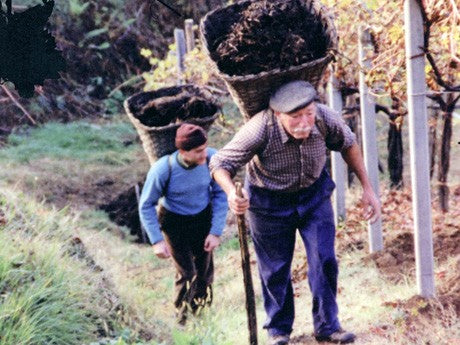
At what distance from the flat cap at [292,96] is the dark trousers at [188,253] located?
6.86 feet

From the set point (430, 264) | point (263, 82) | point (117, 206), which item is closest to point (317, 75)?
point (263, 82)

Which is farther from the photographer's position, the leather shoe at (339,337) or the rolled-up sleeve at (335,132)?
the leather shoe at (339,337)

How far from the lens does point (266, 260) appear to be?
5.84 metres

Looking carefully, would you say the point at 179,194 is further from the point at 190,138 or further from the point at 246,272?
the point at 246,272

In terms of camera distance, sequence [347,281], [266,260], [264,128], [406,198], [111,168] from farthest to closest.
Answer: [111,168]
[406,198]
[347,281]
[266,260]
[264,128]

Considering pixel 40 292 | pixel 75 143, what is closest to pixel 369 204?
pixel 40 292

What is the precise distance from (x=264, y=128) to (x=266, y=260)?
1003 millimetres

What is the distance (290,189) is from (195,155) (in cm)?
135

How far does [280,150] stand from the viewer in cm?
539

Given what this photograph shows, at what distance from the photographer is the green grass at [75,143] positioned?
15648 mm

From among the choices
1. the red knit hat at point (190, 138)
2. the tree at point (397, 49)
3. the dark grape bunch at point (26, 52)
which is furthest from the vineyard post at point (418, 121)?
the dark grape bunch at point (26, 52)

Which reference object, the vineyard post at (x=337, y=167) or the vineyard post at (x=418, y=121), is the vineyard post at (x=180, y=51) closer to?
the vineyard post at (x=337, y=167)

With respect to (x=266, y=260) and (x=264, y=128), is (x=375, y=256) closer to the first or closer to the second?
(x=266, y=260)

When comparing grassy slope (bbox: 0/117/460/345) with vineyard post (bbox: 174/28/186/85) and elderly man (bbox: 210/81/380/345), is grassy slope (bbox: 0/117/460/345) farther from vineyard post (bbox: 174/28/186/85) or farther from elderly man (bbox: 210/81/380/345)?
vineyard post (bbox: 174/28/186/85)
